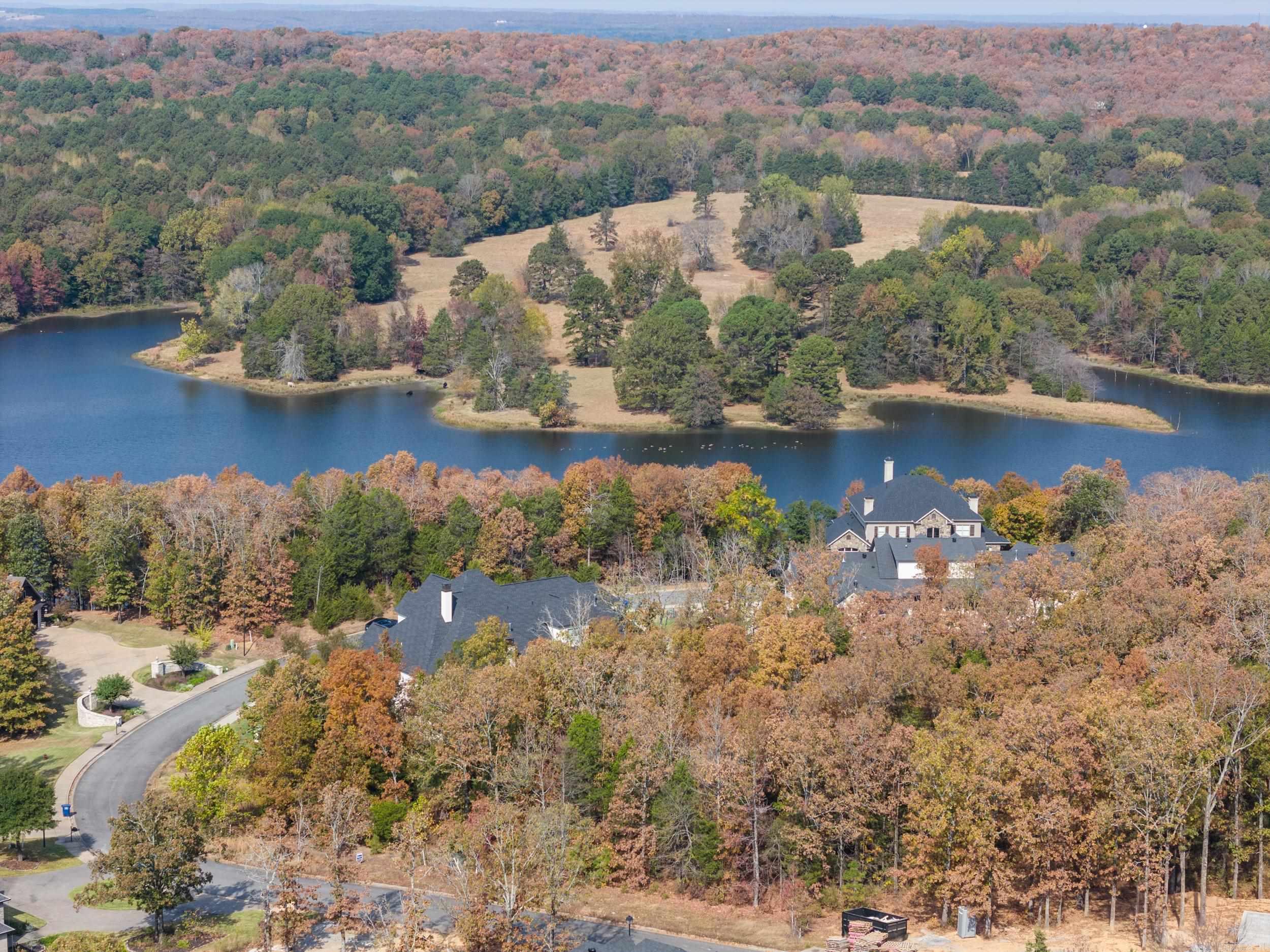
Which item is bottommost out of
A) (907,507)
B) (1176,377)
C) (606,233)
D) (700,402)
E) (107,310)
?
(1176,377)

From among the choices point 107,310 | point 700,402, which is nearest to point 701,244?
point 700,402

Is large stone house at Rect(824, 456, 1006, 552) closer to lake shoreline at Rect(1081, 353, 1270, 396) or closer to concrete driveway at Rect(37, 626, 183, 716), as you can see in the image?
concrete driveway at Rect(37, 626, 183, 716)

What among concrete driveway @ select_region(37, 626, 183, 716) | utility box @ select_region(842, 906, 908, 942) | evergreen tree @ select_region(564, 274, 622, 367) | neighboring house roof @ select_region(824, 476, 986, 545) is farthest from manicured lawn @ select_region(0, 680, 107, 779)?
evergreen tree @ select_region(564, 274, 622, 367)

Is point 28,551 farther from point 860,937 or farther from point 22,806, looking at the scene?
point 860,937

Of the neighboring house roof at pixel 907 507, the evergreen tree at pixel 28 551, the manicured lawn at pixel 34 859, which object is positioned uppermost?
the neighboring house roof at pixel 907 507

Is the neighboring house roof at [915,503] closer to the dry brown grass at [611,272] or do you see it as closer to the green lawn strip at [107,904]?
the dry brown grass at [611,272]

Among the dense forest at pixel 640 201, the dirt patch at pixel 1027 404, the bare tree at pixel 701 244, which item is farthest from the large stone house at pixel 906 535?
the bare tree at pixel 701 244

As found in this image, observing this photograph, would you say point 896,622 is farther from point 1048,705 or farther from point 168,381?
point 168,381

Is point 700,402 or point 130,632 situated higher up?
point 700,402
